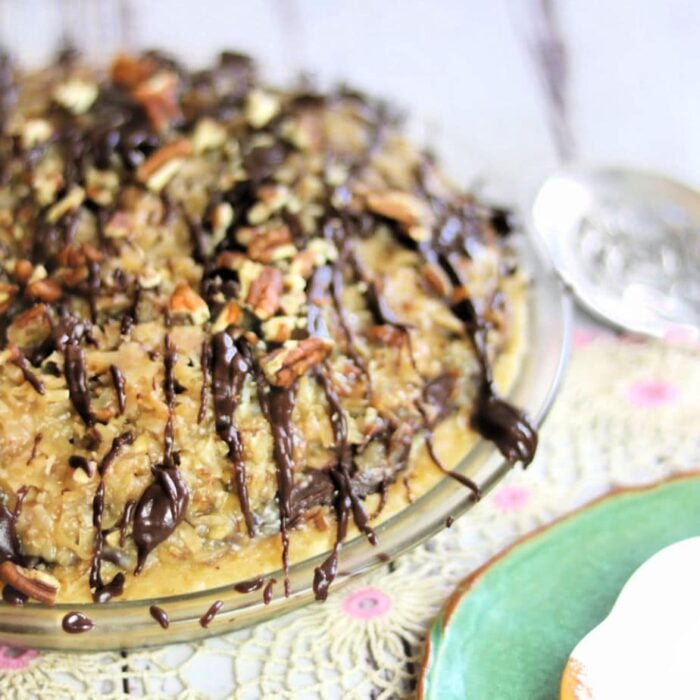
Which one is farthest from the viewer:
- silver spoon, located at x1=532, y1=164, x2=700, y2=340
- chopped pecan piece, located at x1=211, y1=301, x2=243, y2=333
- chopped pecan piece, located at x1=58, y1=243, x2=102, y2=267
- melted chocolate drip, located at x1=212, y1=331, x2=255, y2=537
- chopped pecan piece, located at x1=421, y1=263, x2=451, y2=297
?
silver spoon, located at x1=532, y1=164, x2=700, y2=340

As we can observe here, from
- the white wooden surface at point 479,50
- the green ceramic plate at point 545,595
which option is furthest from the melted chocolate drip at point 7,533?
the white wooden surface at point 479,50

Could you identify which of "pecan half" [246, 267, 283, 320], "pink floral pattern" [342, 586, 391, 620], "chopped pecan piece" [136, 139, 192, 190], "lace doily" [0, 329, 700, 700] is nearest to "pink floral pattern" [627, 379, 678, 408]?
"lace doily" [0, 329, 700, 700]

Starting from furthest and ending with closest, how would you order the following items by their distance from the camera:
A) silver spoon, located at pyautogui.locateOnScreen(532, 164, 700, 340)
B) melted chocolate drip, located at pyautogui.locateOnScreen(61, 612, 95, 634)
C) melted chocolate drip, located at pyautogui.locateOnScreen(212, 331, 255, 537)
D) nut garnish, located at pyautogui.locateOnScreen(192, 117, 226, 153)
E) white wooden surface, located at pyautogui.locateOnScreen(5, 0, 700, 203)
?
white wooden surface, located at pyautogui.locateOnScreen(5, 0, 700, 203)
silver spoon, located at pyautogui.locateOnScreen(532, 164, 700, 340)
nut garnish, located at pyautogui.locateOnScreen(192, 117, 226, 153)
melted chocolate drip, located at pyautogui.locateOnScreen(212, 331, 255, 537)
melted chocolate drip, located at pyautogui.locateOnScreen(61, 612, 95, 634)

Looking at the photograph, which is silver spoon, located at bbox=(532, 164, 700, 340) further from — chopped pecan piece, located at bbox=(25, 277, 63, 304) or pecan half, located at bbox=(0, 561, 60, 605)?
pecan half, located at bbox=(0, 561, 60, 605)

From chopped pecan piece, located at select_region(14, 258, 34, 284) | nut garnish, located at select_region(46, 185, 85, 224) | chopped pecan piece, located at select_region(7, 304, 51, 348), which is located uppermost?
nut garnish, located at select_region(46, 185, 85, 224)

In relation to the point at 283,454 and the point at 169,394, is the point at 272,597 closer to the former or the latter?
the point at 283,454

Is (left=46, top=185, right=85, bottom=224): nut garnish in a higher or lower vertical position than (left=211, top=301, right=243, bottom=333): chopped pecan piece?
higher

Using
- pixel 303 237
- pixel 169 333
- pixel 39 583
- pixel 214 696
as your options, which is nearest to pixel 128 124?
pixel 303 237

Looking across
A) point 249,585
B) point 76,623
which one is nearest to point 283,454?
point 249,585
